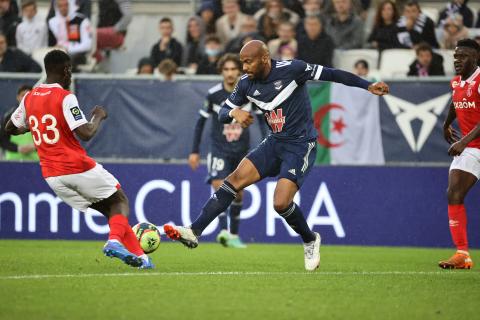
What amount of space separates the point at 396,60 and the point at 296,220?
7927 millimetres

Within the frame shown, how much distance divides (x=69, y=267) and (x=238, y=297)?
2957 millimetres

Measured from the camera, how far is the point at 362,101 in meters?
15.5

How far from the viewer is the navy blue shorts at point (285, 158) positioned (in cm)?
1026

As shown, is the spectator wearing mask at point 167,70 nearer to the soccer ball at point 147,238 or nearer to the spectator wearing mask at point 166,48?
the spectator wearing mask at point 166,48

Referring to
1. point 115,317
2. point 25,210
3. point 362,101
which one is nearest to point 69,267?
point 115,317

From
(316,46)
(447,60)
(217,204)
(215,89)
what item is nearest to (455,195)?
(217,204)

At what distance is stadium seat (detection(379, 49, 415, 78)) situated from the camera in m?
17.5

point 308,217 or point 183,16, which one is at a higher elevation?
point 183,16

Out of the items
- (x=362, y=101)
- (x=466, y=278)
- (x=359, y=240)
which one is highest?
(x=362, y=101)

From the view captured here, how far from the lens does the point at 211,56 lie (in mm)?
17594

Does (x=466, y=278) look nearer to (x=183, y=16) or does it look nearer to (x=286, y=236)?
(x=286, y=236)

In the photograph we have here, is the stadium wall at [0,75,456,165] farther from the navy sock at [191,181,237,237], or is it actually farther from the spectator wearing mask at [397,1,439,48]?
the navy sock at [191,181,237,237]

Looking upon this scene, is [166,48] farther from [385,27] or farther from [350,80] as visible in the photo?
[350,80]

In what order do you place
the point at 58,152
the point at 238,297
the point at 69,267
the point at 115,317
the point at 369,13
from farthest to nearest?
the point at 369,13 → the point at 69,267 → the point at 58,152 → the point at 238,297 → the point at 115,317
